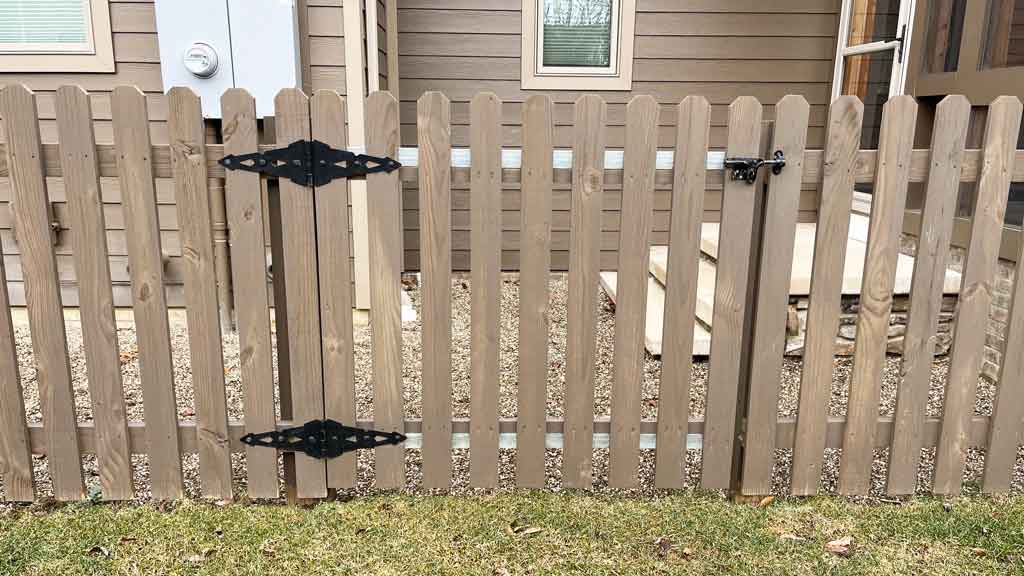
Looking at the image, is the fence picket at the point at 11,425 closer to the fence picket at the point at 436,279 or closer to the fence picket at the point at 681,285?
the fence picket at the point at 436,279

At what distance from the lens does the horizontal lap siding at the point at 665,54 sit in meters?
5.68

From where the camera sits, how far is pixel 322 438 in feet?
7.75

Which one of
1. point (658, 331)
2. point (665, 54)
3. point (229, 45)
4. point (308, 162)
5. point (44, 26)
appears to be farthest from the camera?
point (665, 54)

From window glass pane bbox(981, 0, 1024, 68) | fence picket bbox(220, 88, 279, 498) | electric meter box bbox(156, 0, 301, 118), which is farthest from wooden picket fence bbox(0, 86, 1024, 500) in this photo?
electric meter box bbox(156, 0, 301, 118)

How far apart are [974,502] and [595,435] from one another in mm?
1305

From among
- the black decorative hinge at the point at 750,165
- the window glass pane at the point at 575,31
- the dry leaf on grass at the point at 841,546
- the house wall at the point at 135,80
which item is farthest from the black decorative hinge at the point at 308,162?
the window glass pane at the point at 575,31

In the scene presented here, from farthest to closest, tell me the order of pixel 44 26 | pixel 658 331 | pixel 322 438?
pixel 44 26 < pixel 658 331 < pixel 322 438

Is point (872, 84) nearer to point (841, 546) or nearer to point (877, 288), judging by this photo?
point (877, 288)

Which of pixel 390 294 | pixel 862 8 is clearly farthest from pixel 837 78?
pixel 390 294

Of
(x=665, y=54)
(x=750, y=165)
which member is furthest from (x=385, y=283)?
(x=665, y=54)

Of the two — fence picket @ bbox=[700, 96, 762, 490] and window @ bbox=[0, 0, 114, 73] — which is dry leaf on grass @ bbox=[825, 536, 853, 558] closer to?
fence picket @ bbox=[700, 96, 762, 490]

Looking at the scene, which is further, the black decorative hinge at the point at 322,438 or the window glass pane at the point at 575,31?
the window glass pane at the point at 575,31

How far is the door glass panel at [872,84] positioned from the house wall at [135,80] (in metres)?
3.51

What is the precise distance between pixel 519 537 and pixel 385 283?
0.87 m
